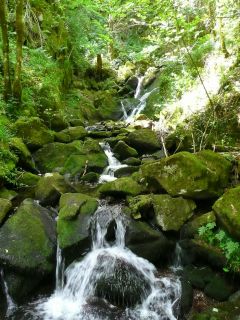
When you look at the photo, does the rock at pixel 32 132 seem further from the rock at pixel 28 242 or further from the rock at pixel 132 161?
the rock at pixel 28 242

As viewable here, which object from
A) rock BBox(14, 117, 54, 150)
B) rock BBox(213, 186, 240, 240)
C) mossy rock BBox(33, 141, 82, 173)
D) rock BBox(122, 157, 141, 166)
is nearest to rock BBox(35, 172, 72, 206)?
mossy rock BBox(33, 141, 82, 173)

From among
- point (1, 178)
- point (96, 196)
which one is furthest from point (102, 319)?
point (1, 178)

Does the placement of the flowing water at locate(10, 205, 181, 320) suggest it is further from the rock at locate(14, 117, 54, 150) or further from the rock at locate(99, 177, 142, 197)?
the rock at locate(14, 117, 54, 150)

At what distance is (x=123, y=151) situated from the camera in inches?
390

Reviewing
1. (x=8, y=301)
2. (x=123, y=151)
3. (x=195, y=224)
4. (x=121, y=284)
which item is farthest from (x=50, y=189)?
(x=123, y=151)

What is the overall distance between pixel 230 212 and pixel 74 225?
264 centimetres

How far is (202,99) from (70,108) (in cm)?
573

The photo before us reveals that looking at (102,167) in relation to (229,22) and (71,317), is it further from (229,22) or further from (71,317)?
(229,22)

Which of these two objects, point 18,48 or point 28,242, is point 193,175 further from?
point 18,48

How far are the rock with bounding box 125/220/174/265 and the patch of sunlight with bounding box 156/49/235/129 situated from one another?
171 inches

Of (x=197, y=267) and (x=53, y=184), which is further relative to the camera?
(x=53, y=184)

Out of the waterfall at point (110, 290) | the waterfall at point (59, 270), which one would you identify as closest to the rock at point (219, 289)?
the waterfall at point (110, 290)

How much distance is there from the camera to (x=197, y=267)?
5.71 m

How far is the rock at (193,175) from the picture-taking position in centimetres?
642
